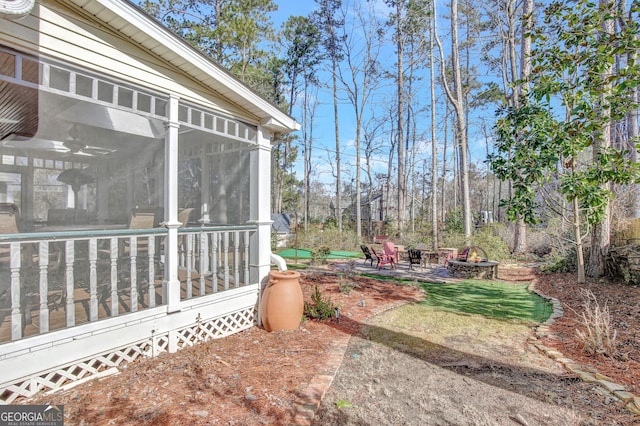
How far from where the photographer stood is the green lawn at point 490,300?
5.78 meters

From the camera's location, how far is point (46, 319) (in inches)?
113

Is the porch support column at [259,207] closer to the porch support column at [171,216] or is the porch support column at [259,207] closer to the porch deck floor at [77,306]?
the porch deck floor at [77,306]

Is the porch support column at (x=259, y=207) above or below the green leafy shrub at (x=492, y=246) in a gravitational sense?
above

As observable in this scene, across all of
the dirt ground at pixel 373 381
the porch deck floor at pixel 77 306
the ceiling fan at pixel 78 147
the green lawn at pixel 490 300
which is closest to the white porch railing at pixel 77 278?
the porch deck floor at pixel 77 306

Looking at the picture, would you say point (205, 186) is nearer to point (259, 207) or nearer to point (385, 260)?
point (259, 207)

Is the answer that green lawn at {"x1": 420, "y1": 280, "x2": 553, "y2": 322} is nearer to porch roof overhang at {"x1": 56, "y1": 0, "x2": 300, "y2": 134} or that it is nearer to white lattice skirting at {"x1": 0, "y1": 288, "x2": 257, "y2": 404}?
white lattice skirting at {"x1": 0, "y1": 288, "x2": 257, "y2": 404}

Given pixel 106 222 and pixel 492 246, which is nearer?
pixel 106 222

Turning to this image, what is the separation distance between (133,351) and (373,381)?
2.59 meters

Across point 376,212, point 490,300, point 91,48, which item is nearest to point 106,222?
point 91,48

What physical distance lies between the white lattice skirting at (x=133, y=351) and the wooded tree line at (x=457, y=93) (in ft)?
10.9

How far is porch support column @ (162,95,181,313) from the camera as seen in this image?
3.79 metres

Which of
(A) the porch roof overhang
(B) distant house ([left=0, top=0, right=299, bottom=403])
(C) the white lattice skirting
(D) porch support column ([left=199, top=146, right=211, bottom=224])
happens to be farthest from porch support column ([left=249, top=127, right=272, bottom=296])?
(D) porch support column ([left=199, top=146, right=211, bottom=224])

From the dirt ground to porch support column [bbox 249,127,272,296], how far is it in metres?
0.90

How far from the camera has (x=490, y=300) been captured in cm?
677
